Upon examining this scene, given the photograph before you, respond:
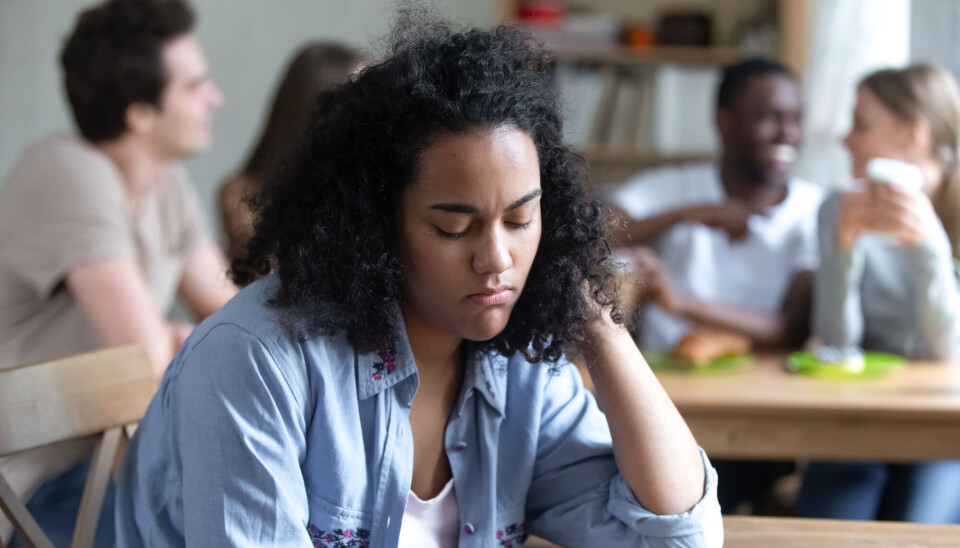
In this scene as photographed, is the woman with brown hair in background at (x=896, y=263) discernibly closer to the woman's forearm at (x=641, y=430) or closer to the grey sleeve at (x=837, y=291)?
the grey sleeve at (x=837, y=291)

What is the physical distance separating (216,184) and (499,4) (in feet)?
4.80

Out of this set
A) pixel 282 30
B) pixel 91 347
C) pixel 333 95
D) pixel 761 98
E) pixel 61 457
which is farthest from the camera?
pixel 282 30

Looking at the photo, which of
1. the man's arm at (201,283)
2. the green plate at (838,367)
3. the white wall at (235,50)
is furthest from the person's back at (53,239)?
the white wall at (235,50)

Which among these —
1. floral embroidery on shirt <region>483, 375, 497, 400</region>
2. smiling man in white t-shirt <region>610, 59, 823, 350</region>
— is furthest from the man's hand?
floral embroidery on shirt <region>483, 375, 497, 400</region>

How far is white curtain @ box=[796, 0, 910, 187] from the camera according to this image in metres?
2.68

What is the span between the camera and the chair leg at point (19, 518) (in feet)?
3.41

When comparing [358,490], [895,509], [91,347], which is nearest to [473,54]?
[358,490]

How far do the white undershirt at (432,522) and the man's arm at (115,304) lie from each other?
84 cm

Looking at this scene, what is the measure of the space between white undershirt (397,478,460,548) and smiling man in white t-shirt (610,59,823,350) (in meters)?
1.37

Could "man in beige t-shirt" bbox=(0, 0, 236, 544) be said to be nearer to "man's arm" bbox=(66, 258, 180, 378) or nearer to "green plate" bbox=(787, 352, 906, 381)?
"man's arm" bbox=(66, 258, 180, 378)

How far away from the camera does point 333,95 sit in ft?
3.31

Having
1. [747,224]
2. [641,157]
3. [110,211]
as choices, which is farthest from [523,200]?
[641,157]

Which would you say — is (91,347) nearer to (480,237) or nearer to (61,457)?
(61,457)

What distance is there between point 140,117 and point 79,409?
100 centimetres
